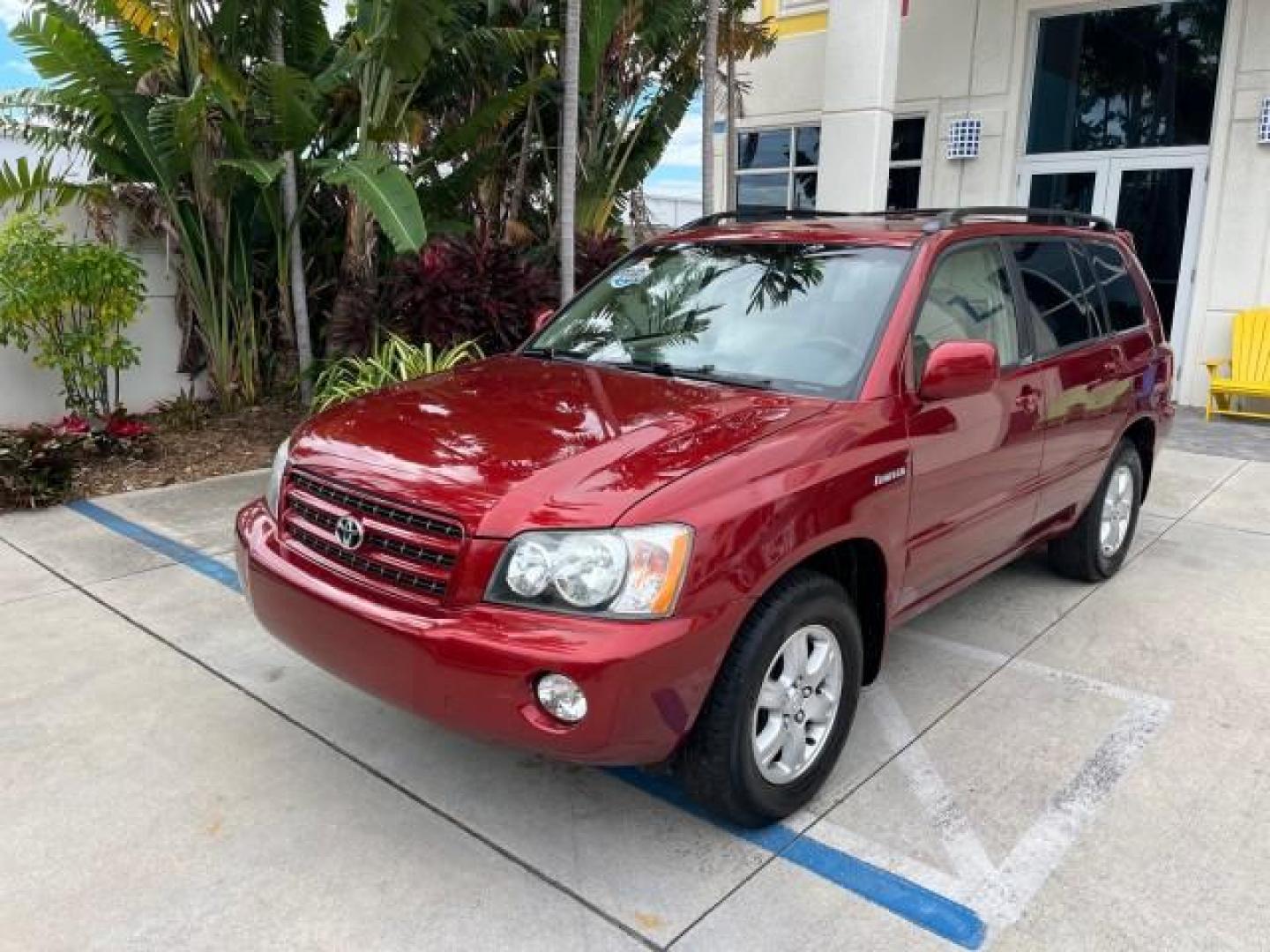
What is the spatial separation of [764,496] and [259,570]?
1.65 m

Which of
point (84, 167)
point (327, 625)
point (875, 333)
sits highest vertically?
point (84, 167)

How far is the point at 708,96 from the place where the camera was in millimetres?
9328

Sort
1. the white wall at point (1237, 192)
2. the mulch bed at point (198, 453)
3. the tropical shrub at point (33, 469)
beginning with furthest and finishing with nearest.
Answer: the white wall at point (1237, 192)
the mulch bed at point (198, 453)
the tropical shrub at point (33, 469)

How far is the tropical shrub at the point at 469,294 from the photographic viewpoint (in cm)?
809

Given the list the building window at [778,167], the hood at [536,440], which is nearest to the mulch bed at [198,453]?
the hood at [536,440]

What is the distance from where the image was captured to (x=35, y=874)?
2807 mm

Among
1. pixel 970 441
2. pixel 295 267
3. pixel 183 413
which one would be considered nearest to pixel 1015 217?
pixel 970 441

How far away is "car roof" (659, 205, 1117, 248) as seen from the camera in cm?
393

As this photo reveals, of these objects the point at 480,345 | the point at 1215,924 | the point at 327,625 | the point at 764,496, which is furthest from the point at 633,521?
the point at 480,345

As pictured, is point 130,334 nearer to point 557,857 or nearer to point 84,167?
point 84,167

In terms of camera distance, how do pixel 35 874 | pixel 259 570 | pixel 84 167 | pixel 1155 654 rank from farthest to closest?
pixel 84 167 → pixel 1155 654 → pixel 259 570 → pixel 35 874

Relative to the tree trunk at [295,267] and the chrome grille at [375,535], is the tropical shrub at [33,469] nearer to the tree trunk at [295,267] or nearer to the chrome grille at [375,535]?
the tree trunk at [295,267]

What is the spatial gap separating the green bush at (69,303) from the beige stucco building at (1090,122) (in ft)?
24.7

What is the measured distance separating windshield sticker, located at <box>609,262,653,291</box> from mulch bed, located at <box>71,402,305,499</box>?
3964mm
